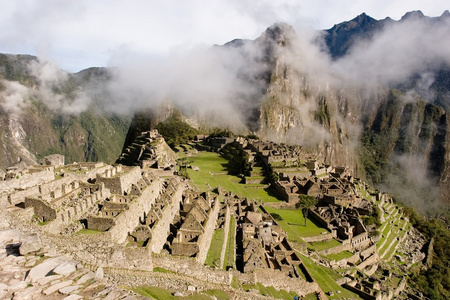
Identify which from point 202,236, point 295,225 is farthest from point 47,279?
point 295,225

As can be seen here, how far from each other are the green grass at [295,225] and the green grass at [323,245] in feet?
4.50

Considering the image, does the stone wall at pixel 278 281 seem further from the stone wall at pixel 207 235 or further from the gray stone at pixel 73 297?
the gray stone at pixel 73 297

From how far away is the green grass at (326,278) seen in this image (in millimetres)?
28087

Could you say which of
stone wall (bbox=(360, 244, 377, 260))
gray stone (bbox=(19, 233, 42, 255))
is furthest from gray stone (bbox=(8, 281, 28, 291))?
stone wall (bbox=(360, 244, 377, 260))

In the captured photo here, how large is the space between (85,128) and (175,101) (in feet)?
204

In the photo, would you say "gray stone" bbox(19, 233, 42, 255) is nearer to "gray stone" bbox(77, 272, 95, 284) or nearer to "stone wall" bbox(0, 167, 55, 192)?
"gray stone" bbox(77, 272, 95, 284)

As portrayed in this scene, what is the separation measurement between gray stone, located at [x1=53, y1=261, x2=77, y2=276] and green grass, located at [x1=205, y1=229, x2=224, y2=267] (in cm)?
1368

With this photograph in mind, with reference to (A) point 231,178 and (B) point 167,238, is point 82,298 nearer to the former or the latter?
(B) point 167,238

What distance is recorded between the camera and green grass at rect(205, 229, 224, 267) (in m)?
21.9

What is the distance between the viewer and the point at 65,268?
337 inches

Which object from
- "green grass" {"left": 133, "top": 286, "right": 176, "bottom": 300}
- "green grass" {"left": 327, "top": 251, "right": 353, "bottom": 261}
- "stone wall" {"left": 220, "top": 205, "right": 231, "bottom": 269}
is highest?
"green grass" {"left": 133, "top": 286, "right": 176, "bottom": 300}

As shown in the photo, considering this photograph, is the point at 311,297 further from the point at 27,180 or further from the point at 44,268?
the point at 27,180

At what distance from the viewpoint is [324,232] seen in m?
40.3

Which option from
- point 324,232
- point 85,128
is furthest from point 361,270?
point 85,128
